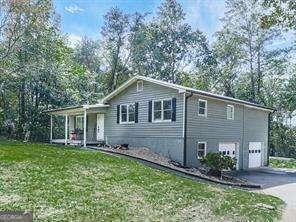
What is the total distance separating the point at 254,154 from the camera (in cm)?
3284

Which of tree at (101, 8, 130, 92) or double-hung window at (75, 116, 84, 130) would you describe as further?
tree at (101, 8, 130, 92)

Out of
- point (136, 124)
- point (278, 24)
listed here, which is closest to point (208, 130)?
point (136, 124)

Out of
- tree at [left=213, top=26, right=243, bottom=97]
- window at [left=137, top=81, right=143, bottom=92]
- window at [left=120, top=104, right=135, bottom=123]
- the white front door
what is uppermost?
tree at [left=213, top=26, right=243, bottom=97]

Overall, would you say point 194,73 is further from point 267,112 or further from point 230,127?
point 230,127

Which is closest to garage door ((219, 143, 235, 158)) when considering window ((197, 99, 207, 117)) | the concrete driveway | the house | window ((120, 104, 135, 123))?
the house

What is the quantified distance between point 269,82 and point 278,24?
109ft

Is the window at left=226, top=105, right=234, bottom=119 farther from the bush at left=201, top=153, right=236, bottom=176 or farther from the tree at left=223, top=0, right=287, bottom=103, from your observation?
the tree at left=223, top=0, right=287, bottom=103

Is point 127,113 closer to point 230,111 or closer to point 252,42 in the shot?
point 230,111

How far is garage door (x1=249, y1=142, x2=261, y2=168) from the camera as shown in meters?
32.3

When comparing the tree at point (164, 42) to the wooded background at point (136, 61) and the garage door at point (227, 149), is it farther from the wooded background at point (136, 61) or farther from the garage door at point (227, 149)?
the garage door at point (227, 149)

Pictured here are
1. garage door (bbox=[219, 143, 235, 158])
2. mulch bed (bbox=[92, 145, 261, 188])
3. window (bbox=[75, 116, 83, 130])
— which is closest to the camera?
mulch bed (bbox=[92, 145, 261, 188])

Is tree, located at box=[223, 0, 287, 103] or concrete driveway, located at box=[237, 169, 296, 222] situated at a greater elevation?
tree, located at box=[223, 0, 287, 103]

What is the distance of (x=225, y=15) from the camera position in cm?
4522

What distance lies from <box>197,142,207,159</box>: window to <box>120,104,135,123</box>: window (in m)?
5.11
